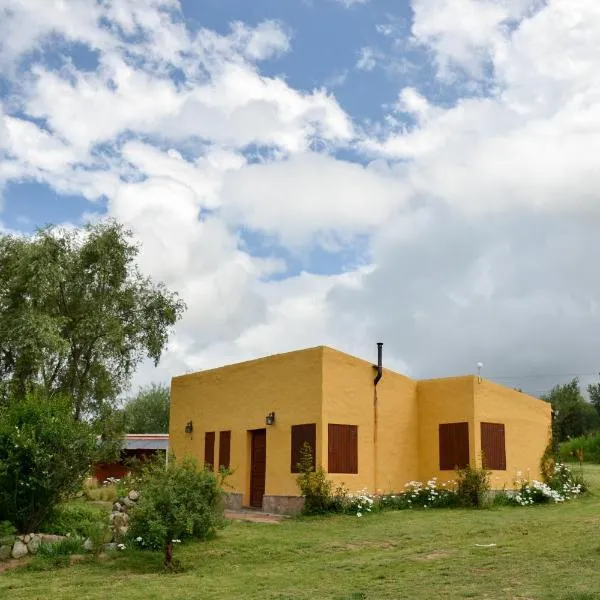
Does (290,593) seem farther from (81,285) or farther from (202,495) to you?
(81,285)

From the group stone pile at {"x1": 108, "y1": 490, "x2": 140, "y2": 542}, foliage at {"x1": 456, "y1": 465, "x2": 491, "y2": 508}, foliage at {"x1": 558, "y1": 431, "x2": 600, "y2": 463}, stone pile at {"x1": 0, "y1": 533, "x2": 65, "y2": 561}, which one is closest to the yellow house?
foliage at {"x1": 456, "y1": 465, "x2": 491, "y2": 508}

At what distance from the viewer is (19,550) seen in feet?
43.4

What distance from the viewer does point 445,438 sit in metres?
19.8

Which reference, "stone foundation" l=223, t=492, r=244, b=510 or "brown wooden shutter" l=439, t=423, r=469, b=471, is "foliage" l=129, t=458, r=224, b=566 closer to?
"stone foundation" l=223, t=492, r=244, b=510

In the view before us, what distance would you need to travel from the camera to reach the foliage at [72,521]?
14.3 metres

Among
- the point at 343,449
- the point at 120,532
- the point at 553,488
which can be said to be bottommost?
the point at 120,532

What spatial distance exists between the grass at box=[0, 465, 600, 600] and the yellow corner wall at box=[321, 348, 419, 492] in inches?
127

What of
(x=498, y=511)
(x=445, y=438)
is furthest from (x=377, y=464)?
(x=498, y=511)

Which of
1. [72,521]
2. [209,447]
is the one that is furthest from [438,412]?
[72,521]

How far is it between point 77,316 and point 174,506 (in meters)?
11.7

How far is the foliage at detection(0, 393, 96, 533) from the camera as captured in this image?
45.1ft

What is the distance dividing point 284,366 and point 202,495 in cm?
Result: 616

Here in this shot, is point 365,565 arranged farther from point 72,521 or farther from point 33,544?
point 72,521

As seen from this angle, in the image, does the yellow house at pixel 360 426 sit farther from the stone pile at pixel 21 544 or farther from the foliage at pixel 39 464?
the stone pile at pixel 21 544
